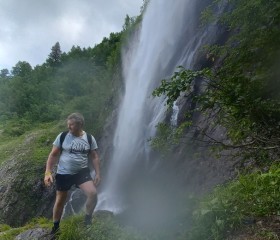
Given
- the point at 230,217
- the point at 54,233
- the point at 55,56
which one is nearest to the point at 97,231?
the point at 54,233

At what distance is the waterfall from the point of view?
14820 mm

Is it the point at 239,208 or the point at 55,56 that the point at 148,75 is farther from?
the point at 55,56

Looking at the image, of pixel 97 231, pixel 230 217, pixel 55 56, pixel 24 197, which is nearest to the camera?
pixel 230 217

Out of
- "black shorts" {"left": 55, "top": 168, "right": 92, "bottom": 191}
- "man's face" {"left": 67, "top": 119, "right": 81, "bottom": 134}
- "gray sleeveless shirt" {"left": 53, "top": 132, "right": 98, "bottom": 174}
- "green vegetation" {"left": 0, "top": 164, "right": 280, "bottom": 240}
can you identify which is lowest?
"green vegetation" {"left": 0, "top": 164, "right": 280, "bottom": 240}

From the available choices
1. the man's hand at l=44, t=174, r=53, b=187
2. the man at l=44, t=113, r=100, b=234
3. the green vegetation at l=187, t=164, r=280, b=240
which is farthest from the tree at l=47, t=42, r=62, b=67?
the green vegetation at l=187, t=164, r=280, b=240

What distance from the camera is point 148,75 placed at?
1814 cm

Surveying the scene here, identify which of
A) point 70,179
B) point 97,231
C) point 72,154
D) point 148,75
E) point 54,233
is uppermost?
point 148,75

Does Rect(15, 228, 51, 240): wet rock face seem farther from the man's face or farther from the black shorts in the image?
the man's face

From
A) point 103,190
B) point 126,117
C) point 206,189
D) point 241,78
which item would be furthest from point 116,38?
Answer: point 241,78

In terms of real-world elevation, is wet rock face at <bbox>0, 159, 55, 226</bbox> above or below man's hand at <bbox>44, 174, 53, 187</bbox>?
above

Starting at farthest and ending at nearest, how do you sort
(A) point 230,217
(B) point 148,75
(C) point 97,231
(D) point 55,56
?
(D) point 55,56
(B) point 148,75
(C) point 97,231
(A) point 230,217

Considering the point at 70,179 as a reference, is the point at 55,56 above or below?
above

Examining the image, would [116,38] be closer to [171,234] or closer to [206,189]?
[206,189]

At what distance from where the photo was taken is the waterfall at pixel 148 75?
1482cm
